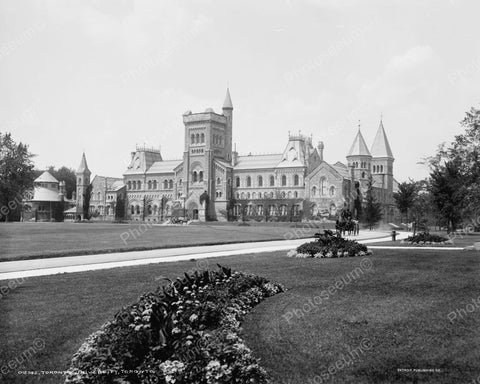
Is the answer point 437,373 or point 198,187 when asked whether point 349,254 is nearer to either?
point 437,373

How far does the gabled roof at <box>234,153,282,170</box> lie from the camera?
318 ft

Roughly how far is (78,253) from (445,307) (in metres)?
16.3

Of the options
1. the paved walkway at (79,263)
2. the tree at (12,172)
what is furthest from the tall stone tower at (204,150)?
the paved walkway at (79,263)

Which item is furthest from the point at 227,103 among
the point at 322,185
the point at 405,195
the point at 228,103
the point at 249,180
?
the point at 405,195

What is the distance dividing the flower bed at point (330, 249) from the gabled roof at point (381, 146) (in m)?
82.3

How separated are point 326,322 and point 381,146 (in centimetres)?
9548

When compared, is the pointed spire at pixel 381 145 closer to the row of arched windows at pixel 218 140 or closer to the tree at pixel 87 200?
the row of arched windows at pixel 218 140

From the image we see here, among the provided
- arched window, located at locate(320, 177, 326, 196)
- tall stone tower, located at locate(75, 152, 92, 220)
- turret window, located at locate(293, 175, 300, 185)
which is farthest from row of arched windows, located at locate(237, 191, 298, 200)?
tall stone tower, located at locate(75, 152, 92, 220)

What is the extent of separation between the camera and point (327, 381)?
7.22 m

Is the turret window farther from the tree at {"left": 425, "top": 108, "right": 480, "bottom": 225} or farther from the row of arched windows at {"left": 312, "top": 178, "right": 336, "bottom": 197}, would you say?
the tree at {"left": 425, "top": 108, "right": 480, "bottom": 225}

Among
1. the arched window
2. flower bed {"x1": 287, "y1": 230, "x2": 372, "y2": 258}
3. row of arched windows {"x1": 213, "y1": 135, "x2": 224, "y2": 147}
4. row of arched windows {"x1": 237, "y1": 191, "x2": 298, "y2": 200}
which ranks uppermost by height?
row of arched windows {"x1": 213, "y1": 135, "x2": 224, "y2": 147}

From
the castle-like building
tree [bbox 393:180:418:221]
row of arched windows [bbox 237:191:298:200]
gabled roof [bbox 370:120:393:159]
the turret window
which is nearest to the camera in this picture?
tree [bbox 393:180:418:221]

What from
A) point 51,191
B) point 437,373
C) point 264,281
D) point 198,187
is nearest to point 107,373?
point 437,373

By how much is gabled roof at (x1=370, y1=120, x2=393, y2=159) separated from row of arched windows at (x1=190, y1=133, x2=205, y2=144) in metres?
31.2
